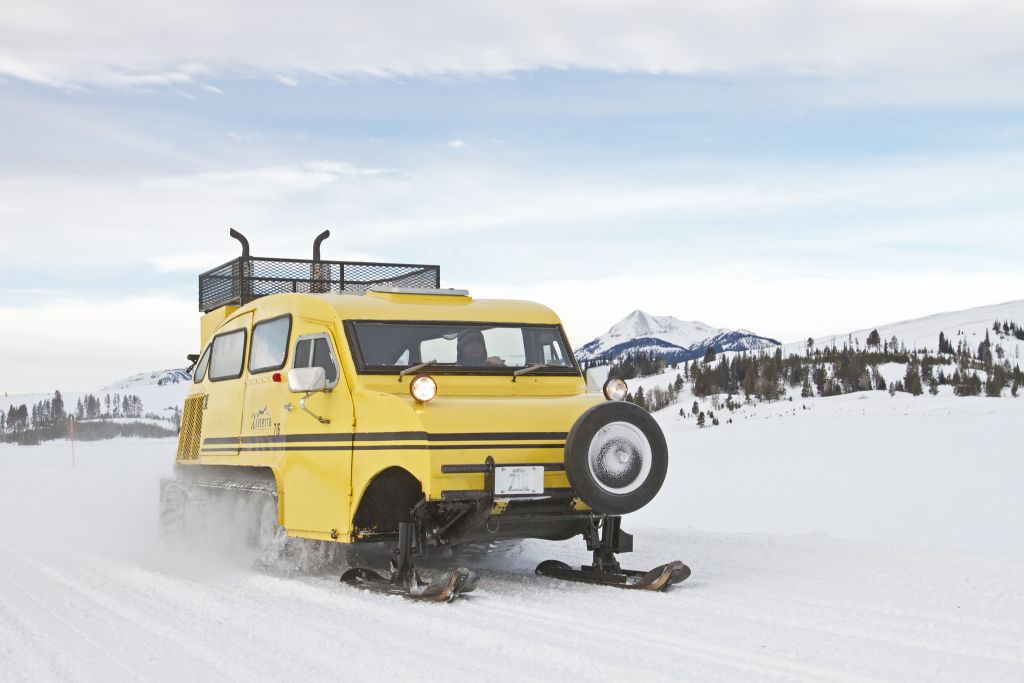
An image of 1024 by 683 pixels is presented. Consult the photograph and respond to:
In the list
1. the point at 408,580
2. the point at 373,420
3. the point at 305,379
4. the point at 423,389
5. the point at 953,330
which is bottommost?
the point at 408,580

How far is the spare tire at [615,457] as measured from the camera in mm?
8172

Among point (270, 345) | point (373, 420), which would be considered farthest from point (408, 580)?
point (270, 345)

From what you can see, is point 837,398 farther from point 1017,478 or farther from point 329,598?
point 329,598

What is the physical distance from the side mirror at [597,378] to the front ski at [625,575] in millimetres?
1606

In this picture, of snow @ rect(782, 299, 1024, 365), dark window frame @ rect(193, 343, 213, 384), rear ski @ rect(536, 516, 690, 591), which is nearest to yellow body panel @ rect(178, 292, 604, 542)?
rear ski @ rect(536, 516, 690, 591)

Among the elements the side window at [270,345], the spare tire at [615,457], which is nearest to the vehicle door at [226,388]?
the side window at [270,345]

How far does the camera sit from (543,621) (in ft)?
23.2

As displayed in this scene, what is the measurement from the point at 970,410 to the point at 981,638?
31.0 m

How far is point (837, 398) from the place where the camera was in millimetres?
46719

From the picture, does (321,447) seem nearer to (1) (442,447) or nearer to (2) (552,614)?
(1) (442,447)

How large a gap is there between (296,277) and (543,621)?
23.1ft

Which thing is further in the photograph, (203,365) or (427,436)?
(203,365)

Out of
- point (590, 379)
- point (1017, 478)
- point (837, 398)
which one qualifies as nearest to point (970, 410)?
point (837, 398)

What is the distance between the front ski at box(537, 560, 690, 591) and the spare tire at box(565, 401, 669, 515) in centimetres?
53
